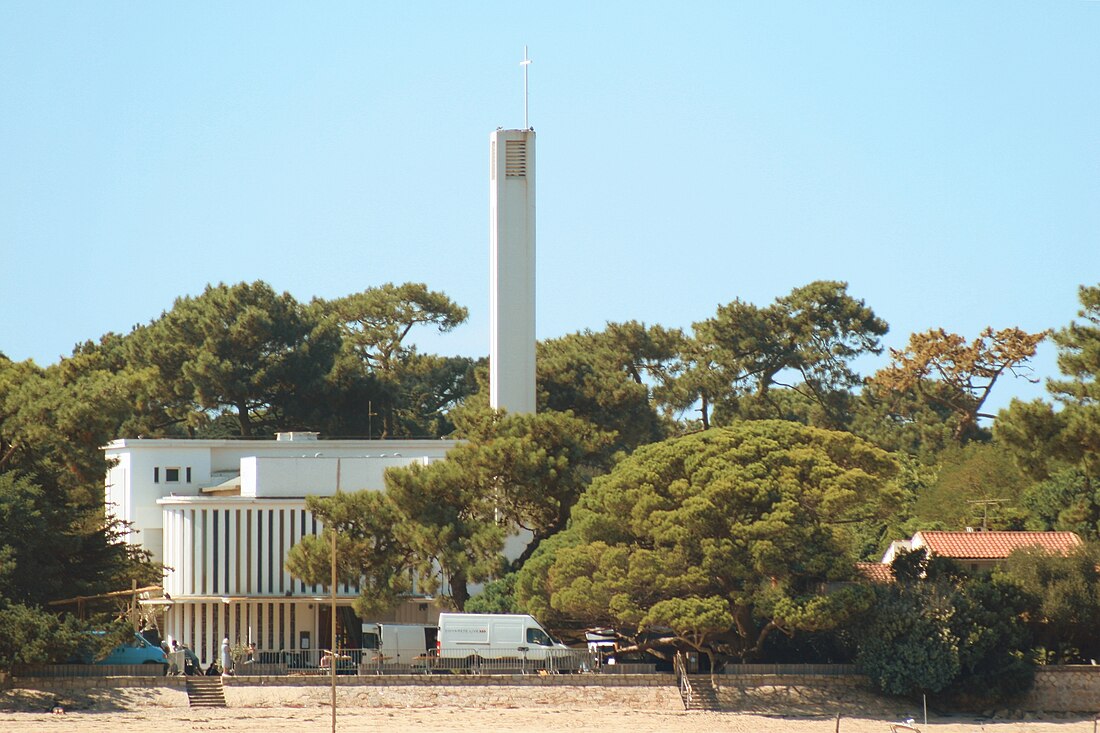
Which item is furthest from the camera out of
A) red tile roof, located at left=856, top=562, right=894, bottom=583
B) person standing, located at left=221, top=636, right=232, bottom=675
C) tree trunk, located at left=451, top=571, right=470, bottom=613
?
tree trunk, located at left=451, top=571, right=470, bottom=613

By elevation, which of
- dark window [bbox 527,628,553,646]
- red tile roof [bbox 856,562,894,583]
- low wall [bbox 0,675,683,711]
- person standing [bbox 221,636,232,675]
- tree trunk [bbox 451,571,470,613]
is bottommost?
low wall [bbox 0,675,683,711]

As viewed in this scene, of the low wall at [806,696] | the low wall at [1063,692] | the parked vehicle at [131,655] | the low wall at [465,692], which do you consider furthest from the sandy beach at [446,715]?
the parked vehicle at [131,655]

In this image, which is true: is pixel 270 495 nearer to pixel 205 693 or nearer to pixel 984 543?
pixel 205 693

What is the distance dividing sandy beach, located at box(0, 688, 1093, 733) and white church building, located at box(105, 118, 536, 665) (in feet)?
31.6

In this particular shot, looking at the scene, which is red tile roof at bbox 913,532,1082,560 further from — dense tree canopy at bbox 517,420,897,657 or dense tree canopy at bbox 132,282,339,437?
dense tree canopy at bbox 132,282,339,437

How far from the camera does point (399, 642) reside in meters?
49.7

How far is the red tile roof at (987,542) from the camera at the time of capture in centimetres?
5422

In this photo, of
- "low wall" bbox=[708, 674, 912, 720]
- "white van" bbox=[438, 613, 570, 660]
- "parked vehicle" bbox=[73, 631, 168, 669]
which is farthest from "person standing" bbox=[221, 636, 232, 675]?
"low wall" bbox=[708, 674, 912, 720]

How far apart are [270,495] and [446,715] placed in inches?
640

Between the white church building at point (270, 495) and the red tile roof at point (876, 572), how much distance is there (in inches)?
572

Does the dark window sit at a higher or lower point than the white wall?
lower

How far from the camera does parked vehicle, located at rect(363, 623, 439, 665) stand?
49094 millimetres

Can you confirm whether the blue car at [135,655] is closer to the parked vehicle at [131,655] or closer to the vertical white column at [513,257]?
the parked vehicle at [131,655]

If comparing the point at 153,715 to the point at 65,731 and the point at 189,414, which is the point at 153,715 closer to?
the point at 65,731
